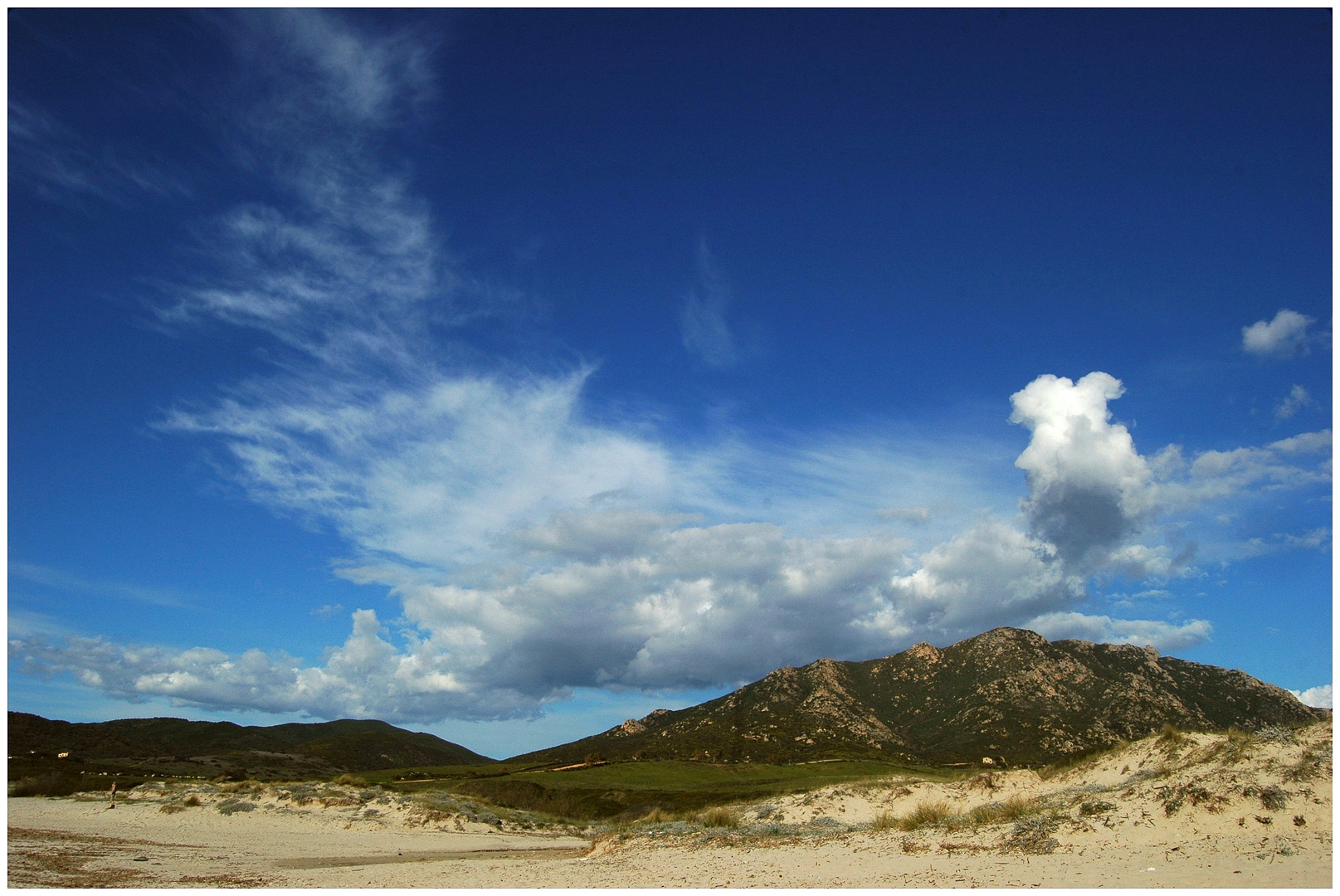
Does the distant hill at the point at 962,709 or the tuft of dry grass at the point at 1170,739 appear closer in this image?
the tuft of dry grass at the point at 1170,739

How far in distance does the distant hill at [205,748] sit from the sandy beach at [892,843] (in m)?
67.0

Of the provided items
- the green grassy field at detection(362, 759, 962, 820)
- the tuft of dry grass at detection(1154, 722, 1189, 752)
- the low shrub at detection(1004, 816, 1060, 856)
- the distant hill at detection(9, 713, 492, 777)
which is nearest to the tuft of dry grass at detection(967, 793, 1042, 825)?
the low shrub at detection(1004, 816, 1060, 856)

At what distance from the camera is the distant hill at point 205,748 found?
10769 cm

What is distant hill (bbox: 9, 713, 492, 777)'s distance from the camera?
107688 mm

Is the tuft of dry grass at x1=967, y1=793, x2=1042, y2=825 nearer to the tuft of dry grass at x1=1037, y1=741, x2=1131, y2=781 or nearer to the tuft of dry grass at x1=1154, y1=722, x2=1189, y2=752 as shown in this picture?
the tuft of dry grass at x1=1154, y1=722, x2=1189, y2=752

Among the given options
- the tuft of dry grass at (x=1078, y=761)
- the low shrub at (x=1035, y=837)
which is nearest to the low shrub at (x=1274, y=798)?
the low shrub at (x=1035, y=837)

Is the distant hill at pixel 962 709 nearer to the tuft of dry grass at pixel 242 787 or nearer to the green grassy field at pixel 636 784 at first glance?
the green grassy field at pixel 636 784

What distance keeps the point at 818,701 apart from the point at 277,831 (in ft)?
450

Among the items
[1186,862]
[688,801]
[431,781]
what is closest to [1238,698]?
[688,801]

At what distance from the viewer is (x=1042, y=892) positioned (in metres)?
13.4

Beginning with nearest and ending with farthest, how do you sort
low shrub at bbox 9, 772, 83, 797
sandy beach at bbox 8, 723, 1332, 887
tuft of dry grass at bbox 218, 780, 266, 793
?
sandy beach at bbox 8, 723, 1332, 887
tuft of dry grass at bbox 218, 780, 266, 793
low shrub at bbox 9, 772, 83, 797

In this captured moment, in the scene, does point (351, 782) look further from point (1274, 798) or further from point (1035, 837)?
point (1274, 798)

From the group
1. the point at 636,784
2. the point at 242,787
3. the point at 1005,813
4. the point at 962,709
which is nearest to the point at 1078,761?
the point at 1005,813

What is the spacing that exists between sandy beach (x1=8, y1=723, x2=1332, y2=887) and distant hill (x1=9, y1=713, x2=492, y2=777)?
6698 cm
